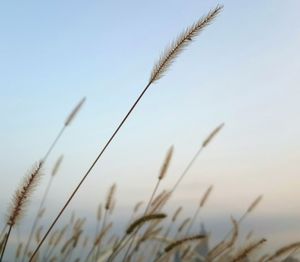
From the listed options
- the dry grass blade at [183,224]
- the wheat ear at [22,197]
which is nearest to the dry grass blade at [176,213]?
the dry grass blade at [183,224]

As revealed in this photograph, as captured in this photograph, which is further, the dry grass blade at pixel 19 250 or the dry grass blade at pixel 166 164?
the dry grass blade at pixel 19 250

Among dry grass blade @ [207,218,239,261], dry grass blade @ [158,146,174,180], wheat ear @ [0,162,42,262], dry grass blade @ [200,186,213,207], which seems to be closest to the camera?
wheat ear @ [0,162,42,262]

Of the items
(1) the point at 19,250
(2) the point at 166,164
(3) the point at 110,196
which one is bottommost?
(1) the point at 19,250

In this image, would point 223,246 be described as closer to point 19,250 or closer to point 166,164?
point 166,164

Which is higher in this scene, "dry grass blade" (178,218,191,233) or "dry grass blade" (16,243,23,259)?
"dry grass blade" (178,218,191,233)

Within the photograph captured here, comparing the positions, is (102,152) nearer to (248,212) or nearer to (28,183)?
(28,183)

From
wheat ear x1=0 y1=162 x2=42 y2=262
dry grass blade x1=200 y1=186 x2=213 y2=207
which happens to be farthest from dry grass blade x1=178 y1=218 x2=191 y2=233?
wheat ear x1=0 y1=162 x2=42 y2=262

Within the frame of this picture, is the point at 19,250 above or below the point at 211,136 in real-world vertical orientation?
below

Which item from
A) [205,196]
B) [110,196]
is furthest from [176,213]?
[110,196]

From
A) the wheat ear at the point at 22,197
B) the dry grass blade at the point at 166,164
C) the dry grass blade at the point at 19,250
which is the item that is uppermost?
the dry grass blade at the point at 166,164

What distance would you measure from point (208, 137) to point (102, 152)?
8.05ft

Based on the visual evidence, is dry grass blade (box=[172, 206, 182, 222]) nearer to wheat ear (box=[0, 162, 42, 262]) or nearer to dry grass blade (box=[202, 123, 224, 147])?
dry grass blade (box=[202, 123, 224, 147])

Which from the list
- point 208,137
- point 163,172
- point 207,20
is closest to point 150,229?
point 163,172

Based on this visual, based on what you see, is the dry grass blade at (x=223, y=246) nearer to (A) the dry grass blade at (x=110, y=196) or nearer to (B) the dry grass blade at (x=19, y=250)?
(A) the dry grass blade at (x=110, y=196)
